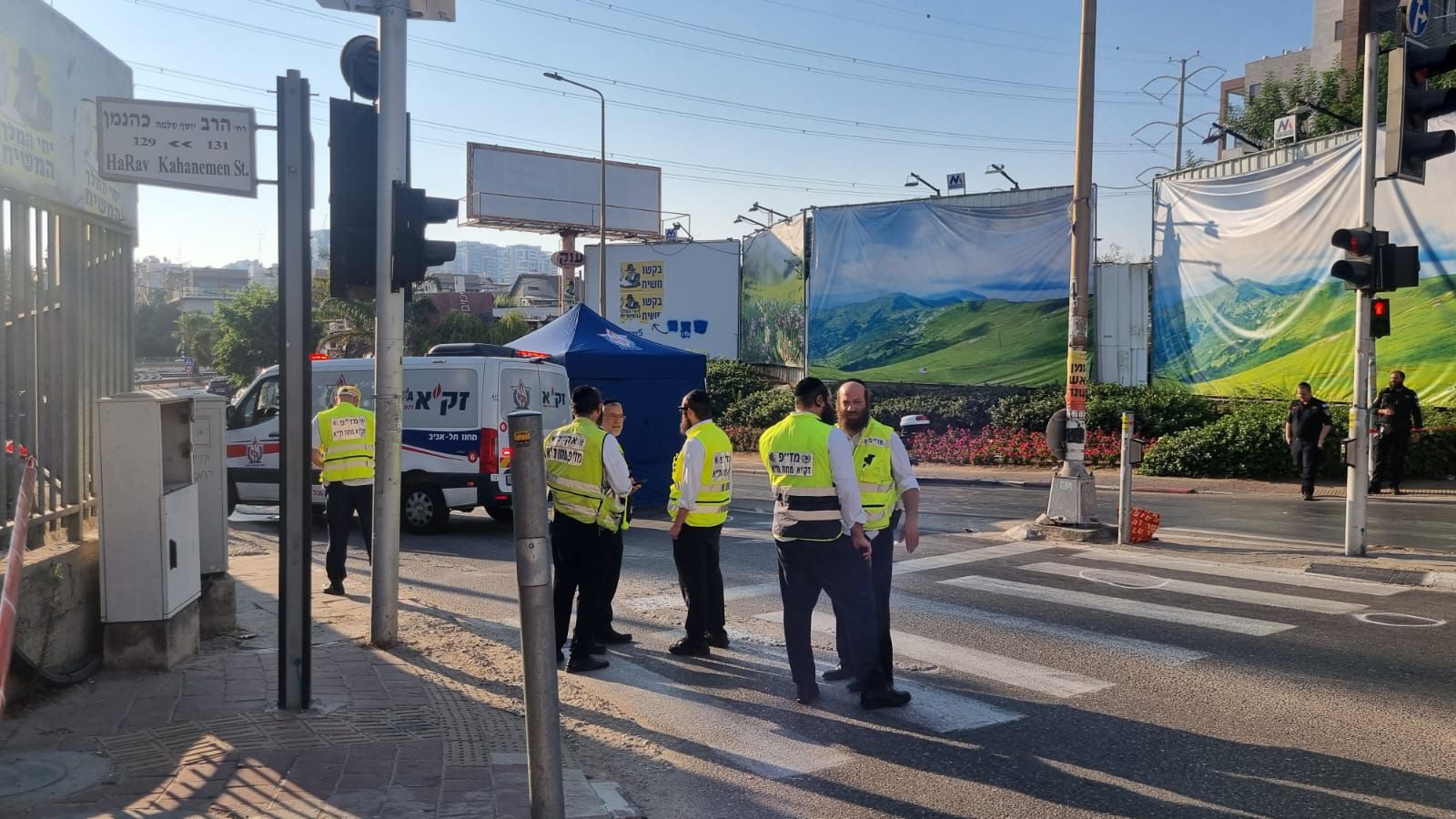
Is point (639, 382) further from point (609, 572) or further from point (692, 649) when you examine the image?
point (692, 649)

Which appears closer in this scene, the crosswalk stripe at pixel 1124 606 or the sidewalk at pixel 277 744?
the sidewalk at pixel 277 744

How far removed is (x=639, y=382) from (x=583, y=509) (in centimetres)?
892

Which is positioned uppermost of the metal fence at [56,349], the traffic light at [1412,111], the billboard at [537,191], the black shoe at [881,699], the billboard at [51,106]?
the billboard at [537,191]

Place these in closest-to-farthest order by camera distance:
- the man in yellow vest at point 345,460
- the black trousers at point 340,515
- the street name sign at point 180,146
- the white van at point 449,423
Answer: the street name sign at point 180,146
the black trousers at point 340,515
the man in yellow vest at point 345,460
the white van at point 449,423

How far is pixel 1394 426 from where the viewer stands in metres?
16.5

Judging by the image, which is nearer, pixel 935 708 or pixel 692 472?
pixel 935 708

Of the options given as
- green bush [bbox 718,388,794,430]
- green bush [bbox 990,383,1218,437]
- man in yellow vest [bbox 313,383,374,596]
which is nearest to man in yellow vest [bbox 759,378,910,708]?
man in yellow vest [bbox 313,383,374,596]

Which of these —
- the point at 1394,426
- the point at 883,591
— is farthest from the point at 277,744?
the point at 1394,426

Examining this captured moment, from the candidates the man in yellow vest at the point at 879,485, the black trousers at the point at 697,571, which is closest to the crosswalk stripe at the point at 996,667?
the man in yellow vest at the point at 879,485

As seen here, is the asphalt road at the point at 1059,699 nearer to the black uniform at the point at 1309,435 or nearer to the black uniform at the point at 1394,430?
the black uniform at the point at 1309,435

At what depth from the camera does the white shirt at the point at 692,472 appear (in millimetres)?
7602

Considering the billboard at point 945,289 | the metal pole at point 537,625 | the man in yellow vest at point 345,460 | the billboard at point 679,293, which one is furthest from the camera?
the billboard at point 679,293

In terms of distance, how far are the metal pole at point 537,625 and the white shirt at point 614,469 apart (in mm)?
3231

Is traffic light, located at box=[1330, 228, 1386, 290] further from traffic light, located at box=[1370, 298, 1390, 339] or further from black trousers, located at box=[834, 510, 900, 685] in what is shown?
black trousers, located at box=[834, 510, 900, 685]
